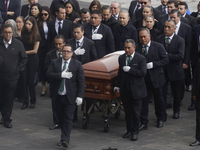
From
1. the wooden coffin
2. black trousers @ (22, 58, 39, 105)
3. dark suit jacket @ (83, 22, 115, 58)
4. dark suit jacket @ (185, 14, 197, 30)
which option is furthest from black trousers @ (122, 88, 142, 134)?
dark suit jacket @ (185, 14, 197, 30)

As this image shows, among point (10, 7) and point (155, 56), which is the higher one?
point (10, 7)

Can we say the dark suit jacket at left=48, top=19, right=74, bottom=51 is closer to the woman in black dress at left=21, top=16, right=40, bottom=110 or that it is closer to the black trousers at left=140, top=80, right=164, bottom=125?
the woman in black dress at left=21, top=16, right=40, bottom=110

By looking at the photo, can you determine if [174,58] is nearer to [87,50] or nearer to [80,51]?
[87,50]

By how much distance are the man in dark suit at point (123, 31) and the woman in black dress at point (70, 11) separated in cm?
152

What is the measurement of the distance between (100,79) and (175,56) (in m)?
1.61

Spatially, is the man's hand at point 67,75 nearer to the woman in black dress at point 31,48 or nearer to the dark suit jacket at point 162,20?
the woman in black dress at point 31,48

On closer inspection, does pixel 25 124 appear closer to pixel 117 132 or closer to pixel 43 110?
pixel 43 110

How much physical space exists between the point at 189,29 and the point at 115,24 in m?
1.73

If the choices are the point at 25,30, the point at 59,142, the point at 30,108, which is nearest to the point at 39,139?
the point at 59,142

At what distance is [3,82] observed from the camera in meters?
9.03

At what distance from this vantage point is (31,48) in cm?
1038

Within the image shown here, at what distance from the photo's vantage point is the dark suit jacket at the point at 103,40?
9969 mm

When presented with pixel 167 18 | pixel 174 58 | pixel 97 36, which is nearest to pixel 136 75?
pixel 174 58

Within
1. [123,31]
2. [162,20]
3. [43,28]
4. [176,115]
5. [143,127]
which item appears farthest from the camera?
[43,28]
